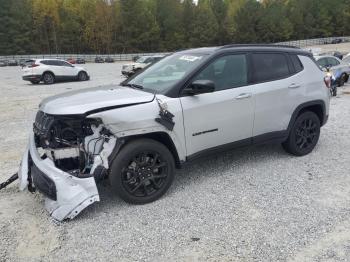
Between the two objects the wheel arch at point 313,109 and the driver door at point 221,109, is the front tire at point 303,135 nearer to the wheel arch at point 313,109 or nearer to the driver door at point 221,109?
the wheel arch at point 313,109

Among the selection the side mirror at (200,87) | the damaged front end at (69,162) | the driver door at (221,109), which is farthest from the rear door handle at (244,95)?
the damaged front end at (69,162)

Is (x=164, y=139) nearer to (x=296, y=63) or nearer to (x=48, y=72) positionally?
(x=296, y=63)

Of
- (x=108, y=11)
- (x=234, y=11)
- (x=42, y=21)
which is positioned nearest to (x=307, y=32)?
(x=234, y=11)

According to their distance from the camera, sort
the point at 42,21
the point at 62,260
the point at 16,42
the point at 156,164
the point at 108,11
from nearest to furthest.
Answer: the point at 62,260 → the point at 156,164 → the point at 16,42 → the point at 42,21 → the point at 108,11

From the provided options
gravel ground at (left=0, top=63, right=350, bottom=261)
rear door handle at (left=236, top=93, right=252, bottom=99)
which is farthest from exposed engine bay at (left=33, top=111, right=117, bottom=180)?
rear door handle at (left=236, top=93, right=252, bottom=99)

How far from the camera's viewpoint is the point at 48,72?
68.6 feet

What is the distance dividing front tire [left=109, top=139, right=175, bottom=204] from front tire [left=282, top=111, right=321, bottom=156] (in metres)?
2.25

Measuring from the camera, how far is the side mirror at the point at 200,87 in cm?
426

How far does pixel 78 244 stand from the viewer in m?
3.50

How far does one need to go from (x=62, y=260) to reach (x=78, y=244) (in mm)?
251

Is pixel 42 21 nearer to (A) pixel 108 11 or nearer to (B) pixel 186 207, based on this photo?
(A) pixel 108 11

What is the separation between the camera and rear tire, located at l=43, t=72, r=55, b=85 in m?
20.8

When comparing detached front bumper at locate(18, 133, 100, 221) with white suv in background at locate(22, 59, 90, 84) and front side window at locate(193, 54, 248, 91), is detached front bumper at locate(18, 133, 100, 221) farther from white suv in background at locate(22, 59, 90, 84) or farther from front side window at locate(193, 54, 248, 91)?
white suv in background at locate(22, 59, 90, 84)

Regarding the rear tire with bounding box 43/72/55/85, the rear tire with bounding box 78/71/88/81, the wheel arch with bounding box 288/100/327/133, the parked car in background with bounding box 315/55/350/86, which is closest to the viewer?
the wheel arch with bounding box 288/100/327/133
